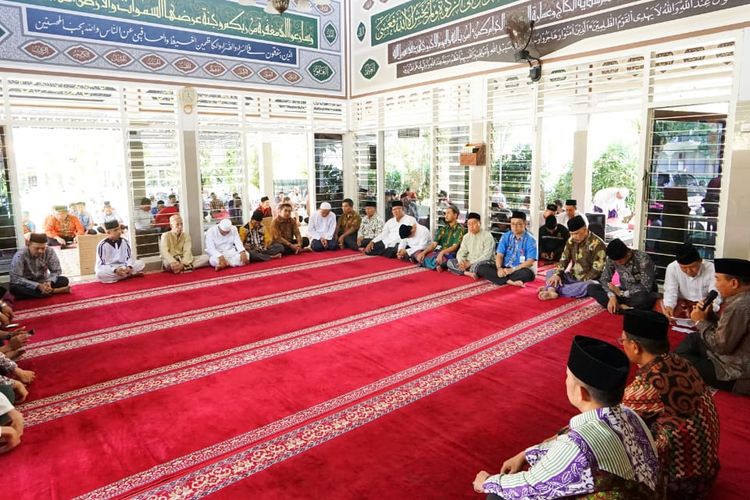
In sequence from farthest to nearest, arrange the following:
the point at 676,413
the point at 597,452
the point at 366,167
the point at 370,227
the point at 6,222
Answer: the point at 366,167
the point at 370,227
the point at 6,222
the point at 676,413
the point at 597,452

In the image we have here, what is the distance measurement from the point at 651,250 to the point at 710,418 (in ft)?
11.3

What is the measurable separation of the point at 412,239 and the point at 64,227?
18.9ft

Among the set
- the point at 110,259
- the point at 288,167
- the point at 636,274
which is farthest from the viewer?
the point at 288,167

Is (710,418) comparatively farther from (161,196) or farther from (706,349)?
(161,196)

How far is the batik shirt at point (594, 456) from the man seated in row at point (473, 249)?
14.0 ft

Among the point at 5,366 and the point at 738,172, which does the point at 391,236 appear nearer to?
the point at 738,172

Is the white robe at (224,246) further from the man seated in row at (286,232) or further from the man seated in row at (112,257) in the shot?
the man seated in row at (112,257)

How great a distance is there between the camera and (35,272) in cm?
507

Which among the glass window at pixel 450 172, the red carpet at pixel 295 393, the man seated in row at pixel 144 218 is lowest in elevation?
the red carpet at pixel 295 393

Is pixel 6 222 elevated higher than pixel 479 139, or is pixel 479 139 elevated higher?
pixel 479 139

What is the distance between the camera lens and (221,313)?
4.44m

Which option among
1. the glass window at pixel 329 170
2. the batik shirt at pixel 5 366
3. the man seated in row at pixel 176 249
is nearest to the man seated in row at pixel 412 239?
the glass window at pixel 329 170

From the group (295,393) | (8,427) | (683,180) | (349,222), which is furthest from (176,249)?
(683,180)

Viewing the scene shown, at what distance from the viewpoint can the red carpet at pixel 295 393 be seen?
215 cm
